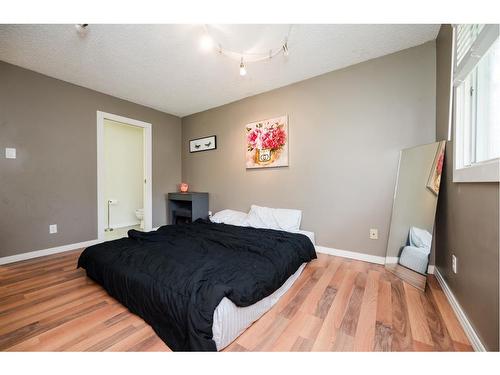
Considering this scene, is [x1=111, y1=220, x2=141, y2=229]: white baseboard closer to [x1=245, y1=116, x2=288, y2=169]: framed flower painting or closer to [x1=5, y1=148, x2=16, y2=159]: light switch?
[x1=5, y1=148, x2=16, y2=159]: light switch

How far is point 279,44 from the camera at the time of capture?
1.94 metres

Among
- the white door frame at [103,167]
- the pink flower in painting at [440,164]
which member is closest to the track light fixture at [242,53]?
the pink flower in painting at [440,164]

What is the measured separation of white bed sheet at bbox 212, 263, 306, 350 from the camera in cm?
107

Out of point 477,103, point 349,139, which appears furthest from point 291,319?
point 349,139

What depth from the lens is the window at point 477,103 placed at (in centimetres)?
112

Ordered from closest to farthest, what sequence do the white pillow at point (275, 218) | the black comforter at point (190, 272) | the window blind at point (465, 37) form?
the black comforter at point (190, 272), the window blind at point (465, 37), the white pillow at point (275, 218)

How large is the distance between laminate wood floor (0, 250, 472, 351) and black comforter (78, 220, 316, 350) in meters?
0.14

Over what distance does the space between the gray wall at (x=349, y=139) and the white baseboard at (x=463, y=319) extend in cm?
66

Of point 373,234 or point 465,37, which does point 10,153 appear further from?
point 465,37

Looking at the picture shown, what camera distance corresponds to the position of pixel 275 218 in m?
2.73

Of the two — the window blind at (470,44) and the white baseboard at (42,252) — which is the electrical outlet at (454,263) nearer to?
the window blind at (470,44)
